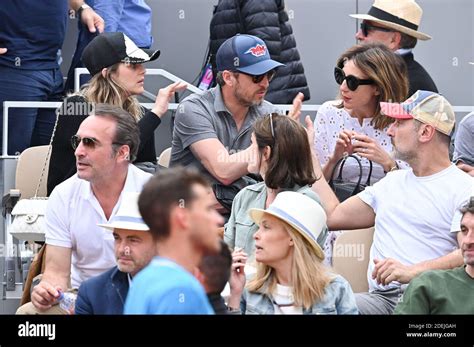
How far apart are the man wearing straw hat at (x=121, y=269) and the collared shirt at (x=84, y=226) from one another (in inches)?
20.6

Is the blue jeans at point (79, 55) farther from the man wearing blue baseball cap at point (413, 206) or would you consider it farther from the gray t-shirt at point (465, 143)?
the man wearing blue baseball cap at point (413, 206)

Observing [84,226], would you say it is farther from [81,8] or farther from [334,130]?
[81,8]

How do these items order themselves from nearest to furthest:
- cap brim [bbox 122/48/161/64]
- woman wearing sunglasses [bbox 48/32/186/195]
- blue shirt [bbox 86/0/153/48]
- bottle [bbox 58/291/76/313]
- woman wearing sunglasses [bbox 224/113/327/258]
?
1. bottle [bbox 58/291/76/313]
2. woman wearing sunglasses [bbox 224/113/327/258]
3. woman wearing sunglasses [bbox 48/32/186/195]
4. cap brim [bbox 122/48/161/64]
5. blue shirt [bbox 86/0/153/48]

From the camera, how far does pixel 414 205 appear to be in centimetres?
598

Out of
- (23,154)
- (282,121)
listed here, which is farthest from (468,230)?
(23,154)

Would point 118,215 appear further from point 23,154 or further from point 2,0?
point 2,0

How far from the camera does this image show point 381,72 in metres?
6.69

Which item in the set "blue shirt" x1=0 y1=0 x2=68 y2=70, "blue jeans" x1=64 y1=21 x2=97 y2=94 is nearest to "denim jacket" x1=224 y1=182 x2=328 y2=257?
"blue shirt" x1=0 y1=0 x2=68 y2=70

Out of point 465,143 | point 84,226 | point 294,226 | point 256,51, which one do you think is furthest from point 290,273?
point 465,143

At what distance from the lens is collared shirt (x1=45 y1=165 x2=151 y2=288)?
19.4 ft

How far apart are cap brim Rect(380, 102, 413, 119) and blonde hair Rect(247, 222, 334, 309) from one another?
96 cm

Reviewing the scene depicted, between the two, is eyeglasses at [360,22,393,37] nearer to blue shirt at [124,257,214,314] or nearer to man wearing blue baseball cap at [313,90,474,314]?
man wearing blue baseball cap at [313,90,474,314]

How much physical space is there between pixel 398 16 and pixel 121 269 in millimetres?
2803

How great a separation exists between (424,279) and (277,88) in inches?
107
